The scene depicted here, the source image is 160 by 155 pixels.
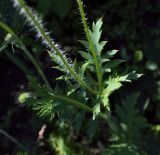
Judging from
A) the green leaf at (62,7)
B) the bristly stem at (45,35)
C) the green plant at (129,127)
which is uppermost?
the green leaf at (62,7)

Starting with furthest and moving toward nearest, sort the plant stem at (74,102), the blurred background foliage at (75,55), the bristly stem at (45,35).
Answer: the blurred background foliage at (75,55)
the plant stem at (74,102)
the bristly stem at (45,35)

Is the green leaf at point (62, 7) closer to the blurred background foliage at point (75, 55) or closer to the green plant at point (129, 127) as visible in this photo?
the blurred background foliage at point (75, 55)

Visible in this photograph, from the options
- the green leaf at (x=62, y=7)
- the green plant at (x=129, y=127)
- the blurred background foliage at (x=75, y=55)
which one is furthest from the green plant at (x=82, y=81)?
the green leaf at (x=62, y=7)

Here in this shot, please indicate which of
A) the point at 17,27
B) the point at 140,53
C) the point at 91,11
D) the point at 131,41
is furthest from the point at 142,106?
the point at 17,27

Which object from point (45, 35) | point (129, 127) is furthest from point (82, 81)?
point (129, 127)

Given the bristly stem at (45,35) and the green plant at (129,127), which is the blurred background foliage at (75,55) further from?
the bristly stem at (45,35)

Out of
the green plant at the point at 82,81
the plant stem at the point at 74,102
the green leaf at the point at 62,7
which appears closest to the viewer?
the green plant at the point at 82,81

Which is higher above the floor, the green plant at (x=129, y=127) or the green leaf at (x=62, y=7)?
the green leaf at (x=62, y=7)

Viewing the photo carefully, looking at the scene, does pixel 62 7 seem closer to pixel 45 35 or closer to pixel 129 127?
pixel 129 127

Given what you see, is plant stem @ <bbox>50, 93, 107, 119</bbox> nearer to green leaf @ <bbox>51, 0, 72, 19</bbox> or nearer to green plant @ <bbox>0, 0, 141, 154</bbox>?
green plant @ <bbox>0, 0, 141, 154</bbox>

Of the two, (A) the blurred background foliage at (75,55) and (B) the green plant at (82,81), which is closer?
(B) the green plant at (82,81)
